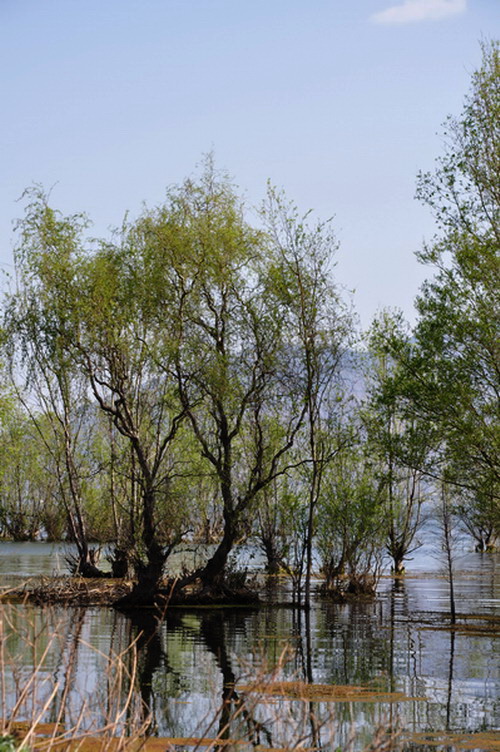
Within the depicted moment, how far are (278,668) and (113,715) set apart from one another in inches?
216

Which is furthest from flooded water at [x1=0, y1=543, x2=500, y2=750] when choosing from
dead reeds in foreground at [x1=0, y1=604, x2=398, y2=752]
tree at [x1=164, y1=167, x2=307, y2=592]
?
tree at [x1=164, y1=167, x2=307, y2=592]

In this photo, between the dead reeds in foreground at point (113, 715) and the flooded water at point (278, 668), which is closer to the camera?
the dead reeds in foreground at point (113, 715)

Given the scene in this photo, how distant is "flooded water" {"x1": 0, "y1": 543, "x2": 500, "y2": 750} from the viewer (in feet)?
22.2

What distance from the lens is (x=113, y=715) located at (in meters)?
10.1

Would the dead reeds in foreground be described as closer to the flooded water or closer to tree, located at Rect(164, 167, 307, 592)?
the flooded water

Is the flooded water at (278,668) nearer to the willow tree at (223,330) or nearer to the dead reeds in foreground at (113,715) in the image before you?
the dead reeds in foreground at (113,715)

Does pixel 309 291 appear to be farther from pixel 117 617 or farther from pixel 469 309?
pixel 117 617

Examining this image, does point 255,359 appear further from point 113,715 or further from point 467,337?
point 113,715

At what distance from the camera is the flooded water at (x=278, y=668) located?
676 centimetres

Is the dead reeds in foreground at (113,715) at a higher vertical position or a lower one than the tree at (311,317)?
lower

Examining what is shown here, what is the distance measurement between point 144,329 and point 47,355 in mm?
3553

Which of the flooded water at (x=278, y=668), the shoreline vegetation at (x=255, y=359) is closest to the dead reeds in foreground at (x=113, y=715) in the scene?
the flooded water at (x=278, y=668)

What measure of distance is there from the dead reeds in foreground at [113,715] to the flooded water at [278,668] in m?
0.05

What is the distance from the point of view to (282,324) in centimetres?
2961
